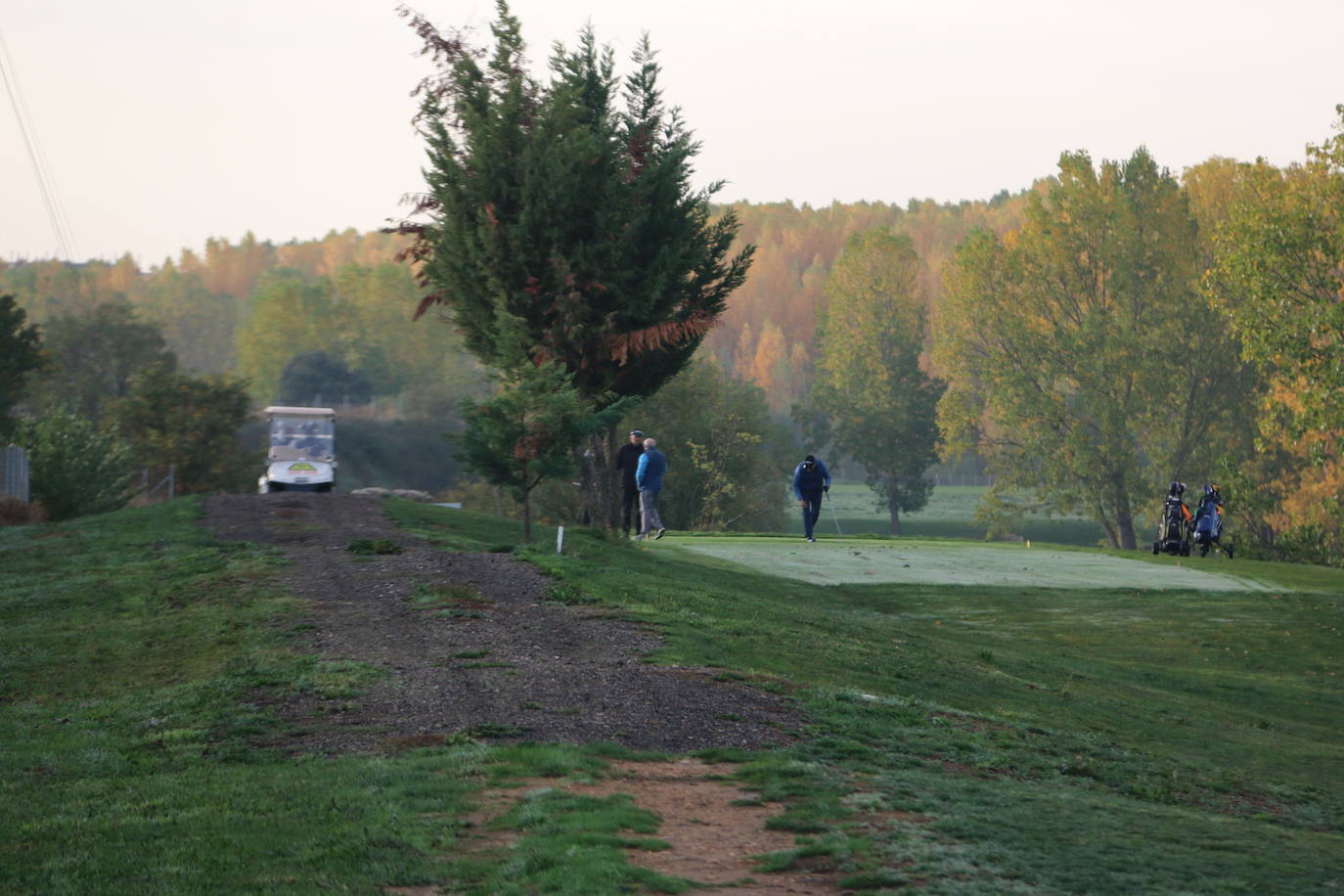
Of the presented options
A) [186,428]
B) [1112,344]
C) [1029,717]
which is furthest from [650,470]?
[1112,344]

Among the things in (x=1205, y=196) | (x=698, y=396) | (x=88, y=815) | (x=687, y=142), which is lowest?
(x=88, y=815)

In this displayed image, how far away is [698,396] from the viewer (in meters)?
66.9

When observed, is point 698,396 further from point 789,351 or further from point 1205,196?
point 789,351

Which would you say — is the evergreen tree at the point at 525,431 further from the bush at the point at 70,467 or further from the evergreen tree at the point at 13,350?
the evergreen tree at the point at 13,350

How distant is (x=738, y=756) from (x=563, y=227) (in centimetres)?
2362

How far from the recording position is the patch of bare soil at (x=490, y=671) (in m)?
10.5

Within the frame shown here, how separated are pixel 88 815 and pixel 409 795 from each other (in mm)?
1842

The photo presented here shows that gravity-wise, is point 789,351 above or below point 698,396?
above

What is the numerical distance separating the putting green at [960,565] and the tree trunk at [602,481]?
2.94 metres

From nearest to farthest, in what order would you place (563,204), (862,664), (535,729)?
(535,729), (862,664), (563,204)

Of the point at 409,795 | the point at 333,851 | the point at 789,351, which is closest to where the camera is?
the point at 333,851

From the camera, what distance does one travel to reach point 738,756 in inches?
390

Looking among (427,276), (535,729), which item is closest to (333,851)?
(535,729)

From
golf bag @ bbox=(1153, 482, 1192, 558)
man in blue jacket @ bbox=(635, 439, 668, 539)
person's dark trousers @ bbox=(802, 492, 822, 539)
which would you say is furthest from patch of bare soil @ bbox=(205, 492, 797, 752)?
golf bag @ bbox=(1153, 482, 1192, 558)
